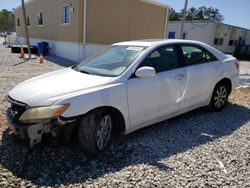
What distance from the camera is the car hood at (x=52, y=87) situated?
3146mm

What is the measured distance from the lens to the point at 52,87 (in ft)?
11.1

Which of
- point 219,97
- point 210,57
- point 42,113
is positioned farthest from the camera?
point 219,97

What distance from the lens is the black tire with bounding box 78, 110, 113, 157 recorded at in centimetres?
328

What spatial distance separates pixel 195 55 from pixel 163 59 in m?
0.97

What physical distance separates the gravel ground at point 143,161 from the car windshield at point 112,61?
112 cm

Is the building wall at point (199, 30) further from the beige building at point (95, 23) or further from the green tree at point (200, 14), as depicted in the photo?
the green tree at point (200, 14)

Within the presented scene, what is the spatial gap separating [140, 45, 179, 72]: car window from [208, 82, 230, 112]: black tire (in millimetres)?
1446

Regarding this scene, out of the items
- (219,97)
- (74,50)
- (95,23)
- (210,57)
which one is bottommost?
(74,50)

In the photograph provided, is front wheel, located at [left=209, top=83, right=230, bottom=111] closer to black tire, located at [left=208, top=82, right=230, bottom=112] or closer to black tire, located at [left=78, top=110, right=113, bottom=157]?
black tire, located at [left=208, top=82, right=230, bottom=112]

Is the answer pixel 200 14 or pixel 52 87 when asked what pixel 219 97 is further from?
pixel 200 14

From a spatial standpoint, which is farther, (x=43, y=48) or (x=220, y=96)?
(x=43, y=48)

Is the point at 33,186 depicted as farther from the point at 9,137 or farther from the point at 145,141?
the point at 145,141

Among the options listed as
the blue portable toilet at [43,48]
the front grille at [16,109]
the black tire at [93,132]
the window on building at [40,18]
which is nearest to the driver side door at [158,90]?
the black tire at [93,132]

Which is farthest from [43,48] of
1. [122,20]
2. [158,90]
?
[158,90]
